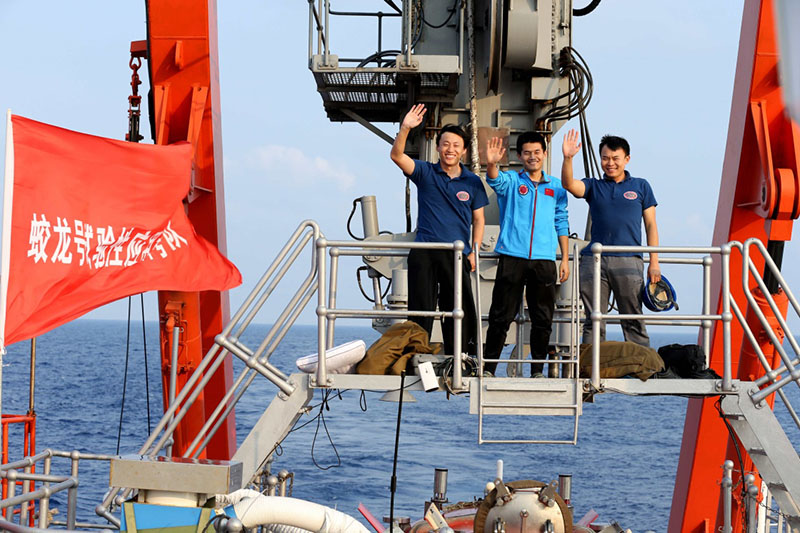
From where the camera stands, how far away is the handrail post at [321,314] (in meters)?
6.52

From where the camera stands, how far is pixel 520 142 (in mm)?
7766

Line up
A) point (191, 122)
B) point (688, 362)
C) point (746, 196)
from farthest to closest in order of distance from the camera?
point (746, 196) < point (191, 122) < point (688, 362)

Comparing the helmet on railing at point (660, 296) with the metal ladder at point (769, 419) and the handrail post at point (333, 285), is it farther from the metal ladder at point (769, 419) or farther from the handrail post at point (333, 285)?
the handrail post at point (333, 285)

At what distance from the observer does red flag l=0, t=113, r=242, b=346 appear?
6.44m

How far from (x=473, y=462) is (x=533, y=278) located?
28.7 m

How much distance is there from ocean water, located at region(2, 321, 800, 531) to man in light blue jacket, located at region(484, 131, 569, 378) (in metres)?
10.2

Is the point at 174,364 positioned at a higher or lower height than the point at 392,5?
lower

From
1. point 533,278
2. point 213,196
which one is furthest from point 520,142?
point 213,196

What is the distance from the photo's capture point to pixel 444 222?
748cm

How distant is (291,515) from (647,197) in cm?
392

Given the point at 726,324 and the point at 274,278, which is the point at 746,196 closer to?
the point at 726,324

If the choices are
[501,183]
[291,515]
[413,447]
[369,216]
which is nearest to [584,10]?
[369,216]

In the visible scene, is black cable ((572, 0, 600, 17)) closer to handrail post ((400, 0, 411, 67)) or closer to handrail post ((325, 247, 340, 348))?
handrail post ((400, 0, 411, 67))

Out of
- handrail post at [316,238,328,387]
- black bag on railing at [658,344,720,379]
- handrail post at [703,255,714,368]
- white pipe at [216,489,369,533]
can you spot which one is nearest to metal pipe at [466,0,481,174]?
handrail post at [703,255,714,368]
